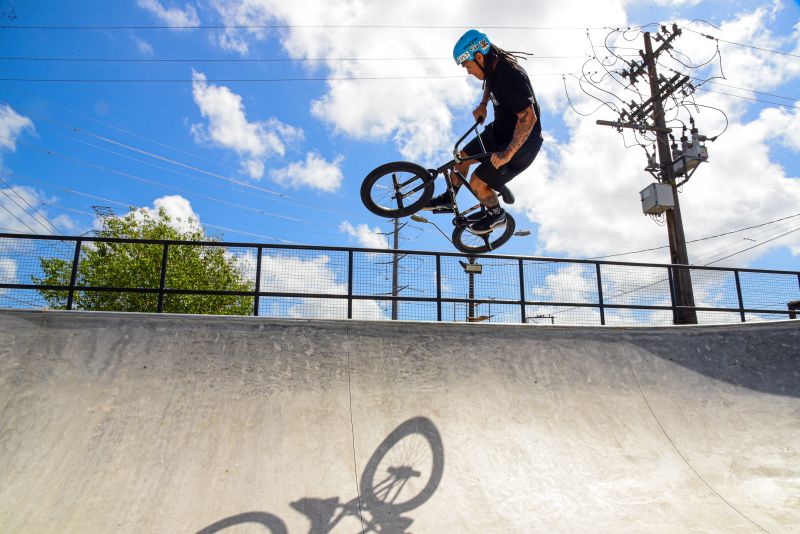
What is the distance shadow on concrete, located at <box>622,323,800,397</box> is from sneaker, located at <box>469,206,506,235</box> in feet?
14.5

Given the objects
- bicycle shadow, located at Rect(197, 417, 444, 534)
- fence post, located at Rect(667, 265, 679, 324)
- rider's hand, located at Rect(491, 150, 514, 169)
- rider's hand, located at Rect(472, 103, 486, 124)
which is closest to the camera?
bicycle shadow, located at Rect(197, 417, 444, 534)

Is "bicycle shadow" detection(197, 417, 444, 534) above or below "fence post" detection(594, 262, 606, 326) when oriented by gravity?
below

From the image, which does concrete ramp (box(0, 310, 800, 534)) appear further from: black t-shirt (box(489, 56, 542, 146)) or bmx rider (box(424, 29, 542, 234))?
black t-shirt (box(489, 56, 542, 146))

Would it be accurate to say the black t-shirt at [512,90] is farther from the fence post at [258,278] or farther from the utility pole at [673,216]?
the utility pole at [673,216]

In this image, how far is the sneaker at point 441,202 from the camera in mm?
6426

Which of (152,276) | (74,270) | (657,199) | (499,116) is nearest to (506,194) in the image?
(499,116)

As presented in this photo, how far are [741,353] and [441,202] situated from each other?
6788mm

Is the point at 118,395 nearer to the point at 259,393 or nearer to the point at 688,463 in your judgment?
the point at 259,393

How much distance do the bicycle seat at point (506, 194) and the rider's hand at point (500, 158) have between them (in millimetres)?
399

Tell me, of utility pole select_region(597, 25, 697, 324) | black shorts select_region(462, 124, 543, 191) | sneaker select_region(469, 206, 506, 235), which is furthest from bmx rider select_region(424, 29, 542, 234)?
utility pole select_region(597, 25, 697, 324)

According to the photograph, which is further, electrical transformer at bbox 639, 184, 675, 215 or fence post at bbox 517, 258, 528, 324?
electrical transformer at bbox 639, 184, 675, 215

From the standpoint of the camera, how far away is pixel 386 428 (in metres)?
6.67

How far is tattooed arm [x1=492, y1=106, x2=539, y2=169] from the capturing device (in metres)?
5.50

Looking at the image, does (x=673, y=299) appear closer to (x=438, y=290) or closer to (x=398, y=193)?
(x=438, y=290)
